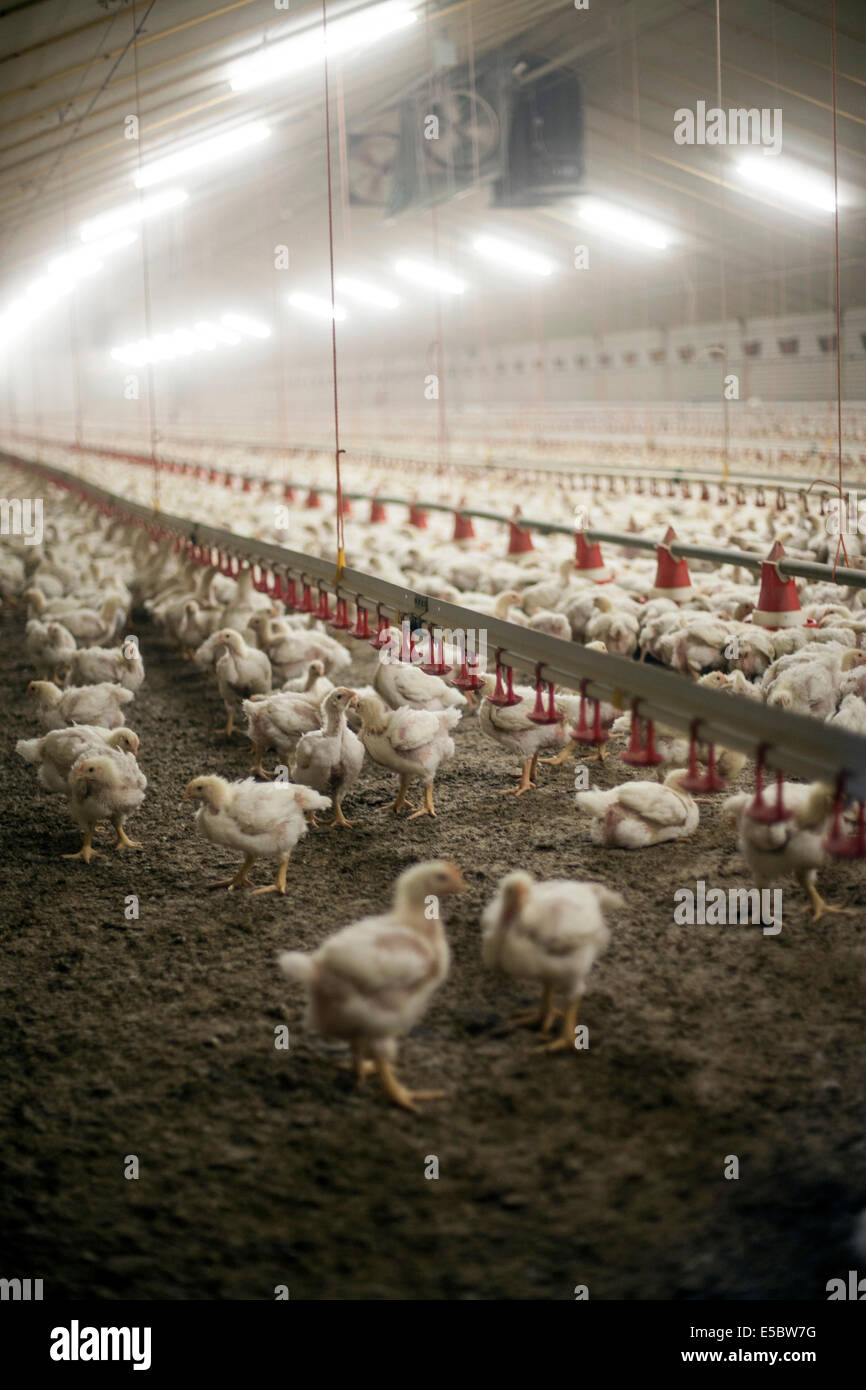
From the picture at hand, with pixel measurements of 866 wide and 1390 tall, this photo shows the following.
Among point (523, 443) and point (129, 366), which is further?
point (129, 366)

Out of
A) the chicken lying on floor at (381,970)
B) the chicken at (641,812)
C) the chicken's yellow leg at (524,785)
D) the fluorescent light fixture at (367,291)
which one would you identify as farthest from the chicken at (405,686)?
Result: the fluorescent light fixture at (367,291)

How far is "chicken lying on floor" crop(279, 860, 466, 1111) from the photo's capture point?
2.71 metres

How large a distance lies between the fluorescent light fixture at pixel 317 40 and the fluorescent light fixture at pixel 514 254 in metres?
12.5

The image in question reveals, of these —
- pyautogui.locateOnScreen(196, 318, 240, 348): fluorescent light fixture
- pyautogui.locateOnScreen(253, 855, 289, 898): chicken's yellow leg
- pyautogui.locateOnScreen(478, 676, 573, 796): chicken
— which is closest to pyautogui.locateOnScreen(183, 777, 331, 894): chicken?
pyautogui.locateOnScreen(253, 855, 289, 898): chicken's yellow leg

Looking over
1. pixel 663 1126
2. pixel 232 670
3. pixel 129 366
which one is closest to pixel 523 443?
pixel 232 670

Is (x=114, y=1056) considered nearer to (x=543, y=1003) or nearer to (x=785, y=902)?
(x=543, y=1003)

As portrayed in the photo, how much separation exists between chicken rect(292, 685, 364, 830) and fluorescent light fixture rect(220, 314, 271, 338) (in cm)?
3382

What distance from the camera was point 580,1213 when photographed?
252cm

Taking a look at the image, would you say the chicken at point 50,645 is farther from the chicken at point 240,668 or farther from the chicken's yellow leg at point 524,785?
the chicken's yellow leg at point 524,785

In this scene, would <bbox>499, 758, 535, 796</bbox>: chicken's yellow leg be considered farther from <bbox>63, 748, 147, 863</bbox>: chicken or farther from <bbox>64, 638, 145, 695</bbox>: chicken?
<bbox>64, 638, 145, 695</bbox>: chicken

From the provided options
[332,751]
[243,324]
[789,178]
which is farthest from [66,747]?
[243,324]

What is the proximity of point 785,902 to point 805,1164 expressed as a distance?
1.51 metres

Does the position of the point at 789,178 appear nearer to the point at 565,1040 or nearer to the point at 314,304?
the point at 565,1040

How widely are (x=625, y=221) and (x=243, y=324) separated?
A: 2106 cm
